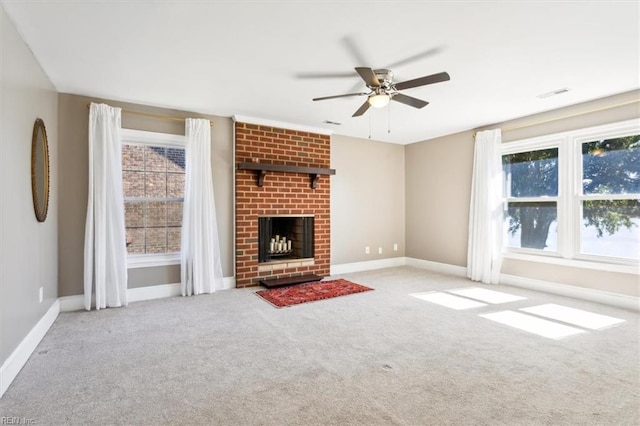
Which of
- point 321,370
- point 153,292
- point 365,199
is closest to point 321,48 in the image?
point 321,370

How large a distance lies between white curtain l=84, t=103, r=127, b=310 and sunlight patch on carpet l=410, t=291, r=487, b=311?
368 cm

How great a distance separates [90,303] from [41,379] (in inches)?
64.4

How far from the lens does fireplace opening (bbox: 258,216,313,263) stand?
5281mm

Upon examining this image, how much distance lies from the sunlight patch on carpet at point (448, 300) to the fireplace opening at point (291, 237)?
190 cm

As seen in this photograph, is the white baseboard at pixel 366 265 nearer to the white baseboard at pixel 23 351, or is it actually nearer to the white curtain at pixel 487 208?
the white curtain at pixel 487 208

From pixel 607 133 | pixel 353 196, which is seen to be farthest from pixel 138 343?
pixel 607 133

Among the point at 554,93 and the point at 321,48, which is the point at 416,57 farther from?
the point at 554,93

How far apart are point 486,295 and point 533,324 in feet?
3.51

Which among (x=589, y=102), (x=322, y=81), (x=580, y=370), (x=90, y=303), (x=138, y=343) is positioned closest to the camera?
(x=580, y=370)

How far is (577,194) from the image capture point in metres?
4.18

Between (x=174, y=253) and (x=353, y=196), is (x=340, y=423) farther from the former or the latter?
(x=353, y=196)

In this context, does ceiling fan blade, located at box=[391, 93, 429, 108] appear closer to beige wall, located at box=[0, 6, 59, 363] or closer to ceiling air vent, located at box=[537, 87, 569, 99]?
ceiling air vent, located at box=[537, 87, 569, 99]

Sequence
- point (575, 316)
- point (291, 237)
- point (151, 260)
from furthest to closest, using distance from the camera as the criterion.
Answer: point (291, 237)
point (151, 260)
point (575, 316)

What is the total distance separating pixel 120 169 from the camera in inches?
153
